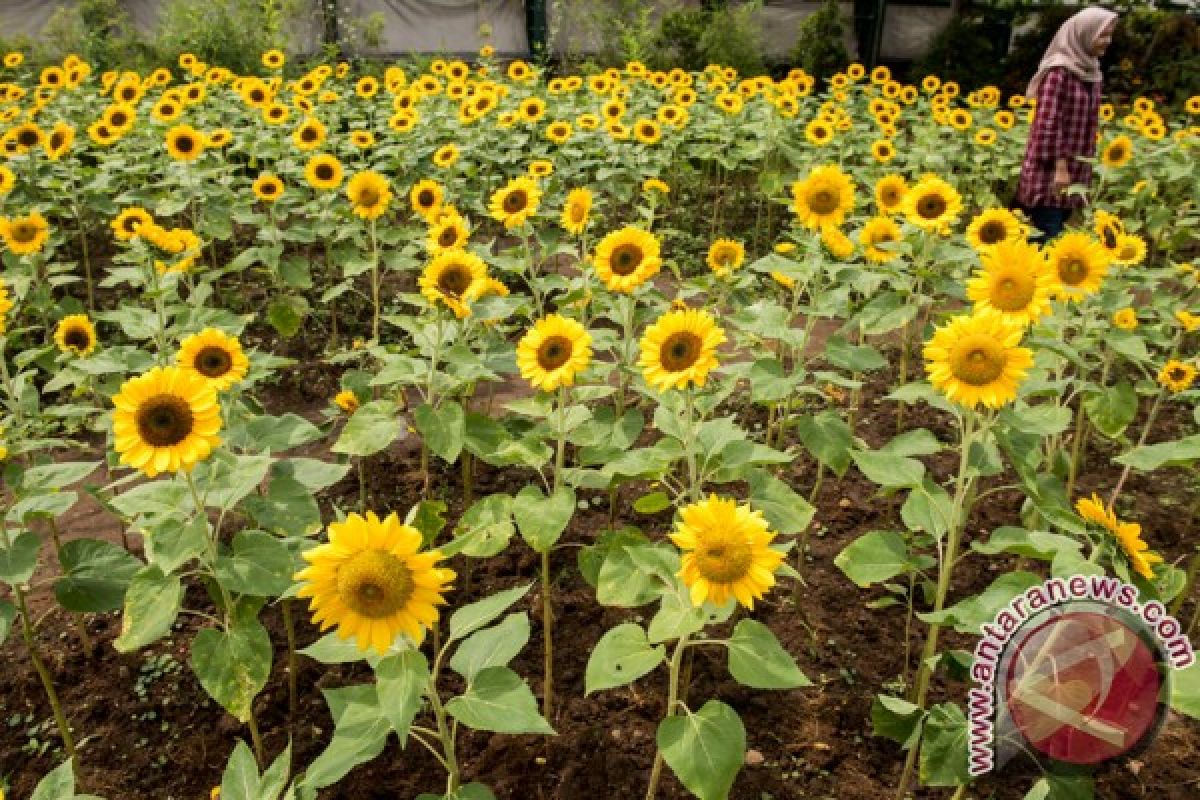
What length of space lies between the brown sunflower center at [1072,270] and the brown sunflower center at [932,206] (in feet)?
2.10

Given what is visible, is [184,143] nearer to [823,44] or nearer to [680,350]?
[680,350]

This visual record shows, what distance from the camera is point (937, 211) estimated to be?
357cm

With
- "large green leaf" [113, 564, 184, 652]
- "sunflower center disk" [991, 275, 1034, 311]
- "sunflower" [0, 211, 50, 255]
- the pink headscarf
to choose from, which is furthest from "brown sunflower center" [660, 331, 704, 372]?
the pink headscarf

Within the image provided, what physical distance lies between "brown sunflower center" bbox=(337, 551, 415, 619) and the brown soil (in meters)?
1.03

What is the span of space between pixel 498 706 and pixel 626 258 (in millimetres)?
1621

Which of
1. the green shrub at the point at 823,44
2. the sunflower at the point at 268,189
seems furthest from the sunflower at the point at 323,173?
the green shrub at the point at 823,44

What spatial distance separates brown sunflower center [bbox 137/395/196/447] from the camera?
191 cm

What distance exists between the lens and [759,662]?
1.91 metres

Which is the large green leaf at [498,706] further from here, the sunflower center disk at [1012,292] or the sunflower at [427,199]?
the sunflower at [427,199]

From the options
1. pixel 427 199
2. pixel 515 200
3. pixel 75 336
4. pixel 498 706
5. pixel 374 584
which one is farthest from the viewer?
pixel 427 199

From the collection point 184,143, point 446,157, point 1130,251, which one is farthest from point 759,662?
point 184,143

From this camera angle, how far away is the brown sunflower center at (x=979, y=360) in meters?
2.12

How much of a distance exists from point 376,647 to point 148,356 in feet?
6.13

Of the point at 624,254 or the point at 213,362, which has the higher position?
the point at 624,254
